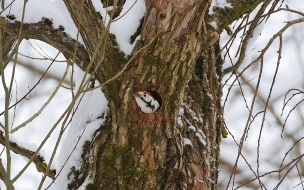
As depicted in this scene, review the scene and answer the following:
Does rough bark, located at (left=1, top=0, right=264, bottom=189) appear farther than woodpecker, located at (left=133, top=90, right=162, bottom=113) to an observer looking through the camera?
Yes

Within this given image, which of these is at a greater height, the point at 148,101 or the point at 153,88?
the point at 153,88

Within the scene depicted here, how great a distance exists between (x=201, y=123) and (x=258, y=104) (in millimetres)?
4665

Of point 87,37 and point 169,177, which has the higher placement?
point 87,37

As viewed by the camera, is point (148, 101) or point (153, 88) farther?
point (153, 88)

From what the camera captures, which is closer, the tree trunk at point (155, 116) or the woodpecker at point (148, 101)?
the woodpecker at point (148, 101)

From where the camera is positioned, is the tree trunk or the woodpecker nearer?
the woodpecker

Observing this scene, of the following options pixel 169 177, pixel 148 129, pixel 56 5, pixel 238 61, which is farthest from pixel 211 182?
pixel 56 5

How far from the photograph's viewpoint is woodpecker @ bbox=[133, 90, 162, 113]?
2715 millimetres

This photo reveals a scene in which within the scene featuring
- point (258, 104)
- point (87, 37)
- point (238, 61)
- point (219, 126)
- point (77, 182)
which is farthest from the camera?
point (258, 104)

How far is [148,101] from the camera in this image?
2709 mm

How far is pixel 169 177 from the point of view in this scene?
2875mm

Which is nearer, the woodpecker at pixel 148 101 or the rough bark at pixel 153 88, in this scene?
the woodpecker at pixel 148 101

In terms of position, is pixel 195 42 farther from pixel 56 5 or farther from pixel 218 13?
pixel 56 5

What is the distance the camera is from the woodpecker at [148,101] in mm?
2715
